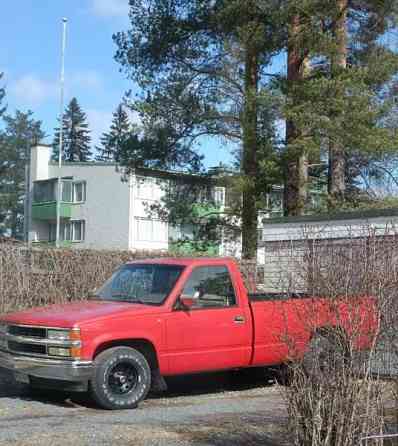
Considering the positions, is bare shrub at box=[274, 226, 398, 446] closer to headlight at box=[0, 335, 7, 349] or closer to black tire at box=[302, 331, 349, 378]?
black tire at box=[302, 331, 349, 378]

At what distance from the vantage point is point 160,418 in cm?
874

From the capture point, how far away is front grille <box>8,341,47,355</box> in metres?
9.70

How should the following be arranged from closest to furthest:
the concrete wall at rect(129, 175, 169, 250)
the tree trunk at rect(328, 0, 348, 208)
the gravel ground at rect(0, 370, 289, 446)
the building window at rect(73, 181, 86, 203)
Result: the gravel ground at rect(0, 370, 289, 446) → the tree trunk at rect(328, 0, 348, 208) → the concrete wall at rect(129, 175, 169, 250) → the building window at rect(73, 181, 86, 203)

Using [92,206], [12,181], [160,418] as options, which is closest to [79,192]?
[92,206]

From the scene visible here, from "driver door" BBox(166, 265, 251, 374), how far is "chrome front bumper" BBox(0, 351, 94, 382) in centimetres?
118

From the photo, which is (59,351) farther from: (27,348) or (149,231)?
(149,231)

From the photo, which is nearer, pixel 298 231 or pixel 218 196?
pixel 298 231

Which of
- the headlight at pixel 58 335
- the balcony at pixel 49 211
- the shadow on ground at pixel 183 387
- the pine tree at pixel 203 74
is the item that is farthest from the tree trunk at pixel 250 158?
the balcony at pixel 49 211

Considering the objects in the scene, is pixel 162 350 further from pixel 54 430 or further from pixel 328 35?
pixel 328 35

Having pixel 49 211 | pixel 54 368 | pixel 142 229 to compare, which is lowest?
pixel 54 368

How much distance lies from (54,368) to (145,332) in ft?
3.86

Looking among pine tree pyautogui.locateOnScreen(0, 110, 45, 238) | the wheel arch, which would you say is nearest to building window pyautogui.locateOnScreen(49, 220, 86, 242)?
pine tree pyautogui.locateOnScreen(0, 110, 45, 238)

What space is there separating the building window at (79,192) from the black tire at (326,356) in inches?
2176

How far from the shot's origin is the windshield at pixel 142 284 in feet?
34.1
